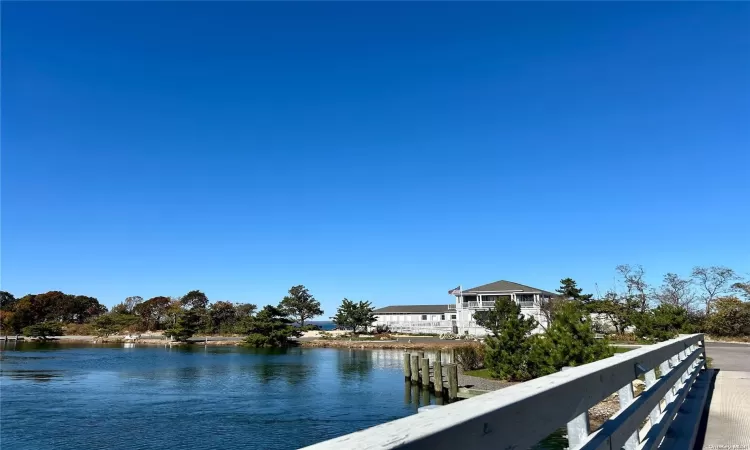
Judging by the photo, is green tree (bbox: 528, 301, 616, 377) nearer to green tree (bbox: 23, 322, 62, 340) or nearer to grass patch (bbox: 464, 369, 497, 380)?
grass patch (bbox: 464, 369, 497, 380)

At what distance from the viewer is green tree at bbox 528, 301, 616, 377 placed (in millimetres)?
15055

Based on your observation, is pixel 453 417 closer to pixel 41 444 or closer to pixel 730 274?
pixel 41 444

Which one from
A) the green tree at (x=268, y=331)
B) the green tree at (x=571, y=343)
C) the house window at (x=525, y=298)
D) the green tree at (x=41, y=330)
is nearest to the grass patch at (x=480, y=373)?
the green tree at (x=571, y=343)

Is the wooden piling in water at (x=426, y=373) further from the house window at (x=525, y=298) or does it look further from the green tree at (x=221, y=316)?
the green tree at (x=221, y=316)

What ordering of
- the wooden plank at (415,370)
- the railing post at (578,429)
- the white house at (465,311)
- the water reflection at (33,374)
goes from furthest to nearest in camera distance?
the white house at (465,311) < the water reflection at (33,374) < the wooden plank at (415,370) < the railing post at (578,429)

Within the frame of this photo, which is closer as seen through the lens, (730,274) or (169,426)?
(169,426)

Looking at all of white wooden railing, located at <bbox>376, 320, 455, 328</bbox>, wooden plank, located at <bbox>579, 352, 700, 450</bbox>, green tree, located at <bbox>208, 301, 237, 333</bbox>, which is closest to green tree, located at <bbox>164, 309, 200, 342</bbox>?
green tree, located at <bbox>208, 301, 237, 333</bbox>

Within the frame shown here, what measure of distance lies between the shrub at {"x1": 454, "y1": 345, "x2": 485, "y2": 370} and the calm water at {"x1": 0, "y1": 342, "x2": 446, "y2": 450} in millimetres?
3202

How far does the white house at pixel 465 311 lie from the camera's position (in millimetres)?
54000

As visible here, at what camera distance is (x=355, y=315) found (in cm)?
5888

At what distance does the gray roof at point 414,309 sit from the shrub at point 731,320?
111 feet

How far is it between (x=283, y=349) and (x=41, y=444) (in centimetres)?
3267

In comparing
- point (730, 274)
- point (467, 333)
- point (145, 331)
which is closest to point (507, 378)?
point (467, 333)

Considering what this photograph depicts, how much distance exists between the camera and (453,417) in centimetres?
130
